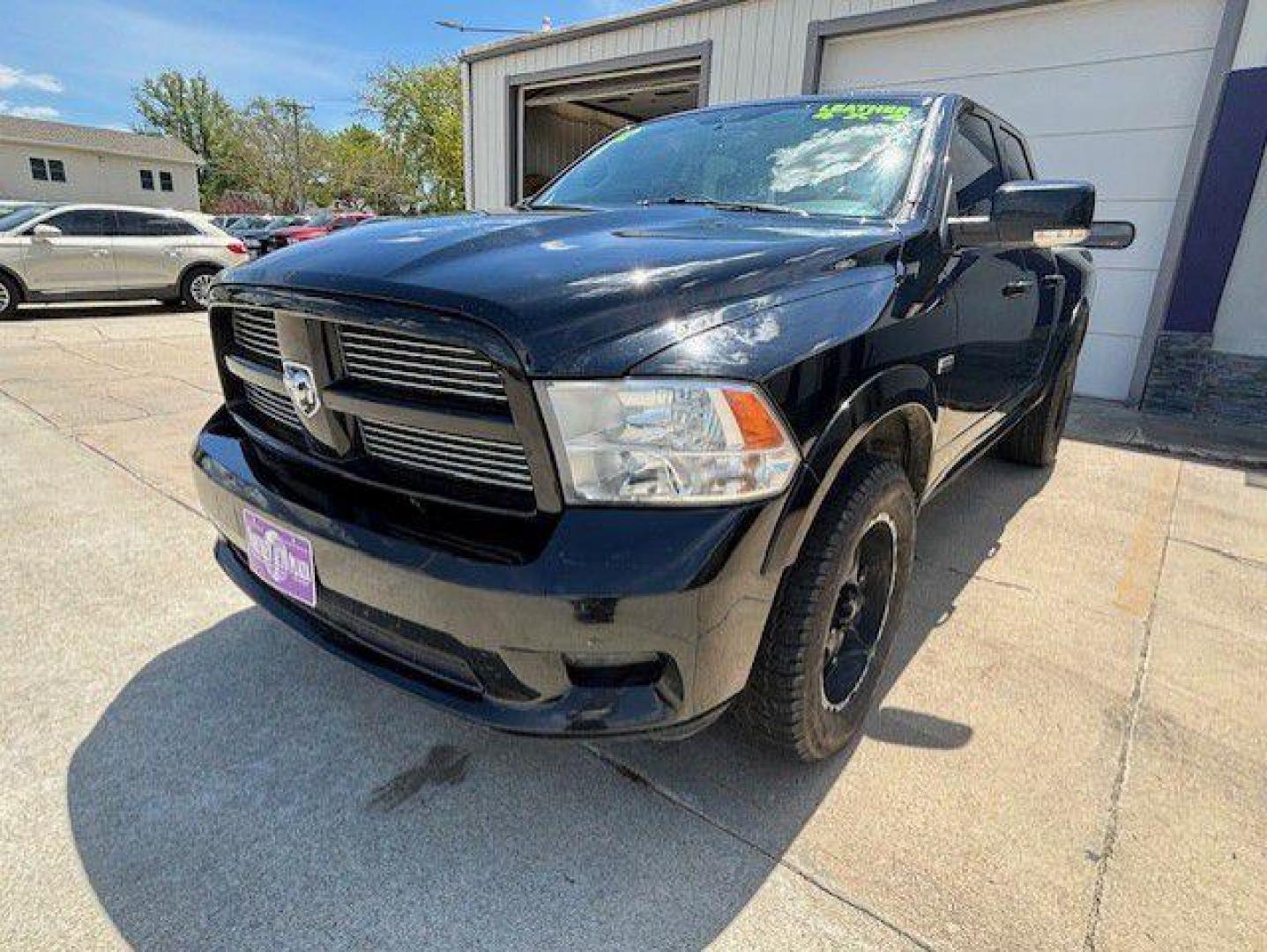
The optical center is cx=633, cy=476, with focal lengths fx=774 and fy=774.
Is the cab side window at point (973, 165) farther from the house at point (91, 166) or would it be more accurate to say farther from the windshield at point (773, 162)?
the house at point (91, 166)

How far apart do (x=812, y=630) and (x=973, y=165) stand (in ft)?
6.74

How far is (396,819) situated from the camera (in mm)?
1779

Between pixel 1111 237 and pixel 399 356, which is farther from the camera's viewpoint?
pixel 1111 237

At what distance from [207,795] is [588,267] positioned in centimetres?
151

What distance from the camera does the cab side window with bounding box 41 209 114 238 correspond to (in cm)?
1004

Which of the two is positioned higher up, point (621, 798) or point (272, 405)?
point (272, 405)

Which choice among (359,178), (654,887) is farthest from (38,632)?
(359,178)

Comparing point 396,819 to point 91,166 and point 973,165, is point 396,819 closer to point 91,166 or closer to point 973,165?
point 973,165

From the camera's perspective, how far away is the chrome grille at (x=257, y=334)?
1.87 metres

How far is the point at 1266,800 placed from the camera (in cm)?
194

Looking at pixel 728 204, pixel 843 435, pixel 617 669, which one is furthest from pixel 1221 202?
pixel 617 669

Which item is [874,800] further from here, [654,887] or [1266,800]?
[1266,800]

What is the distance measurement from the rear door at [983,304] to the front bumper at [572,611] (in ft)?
4.03

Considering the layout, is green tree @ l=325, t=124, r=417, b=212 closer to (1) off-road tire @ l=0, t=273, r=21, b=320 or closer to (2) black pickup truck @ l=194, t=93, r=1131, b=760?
(1) off-road tire @ l=0, t=273, r=21, b=320
